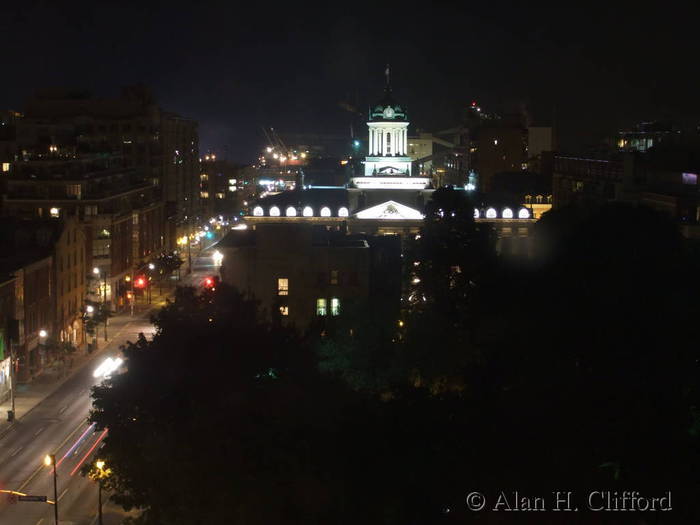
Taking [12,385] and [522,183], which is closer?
[12,385]

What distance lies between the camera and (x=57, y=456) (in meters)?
37.1

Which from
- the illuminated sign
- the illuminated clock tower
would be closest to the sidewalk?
the illuminated sign

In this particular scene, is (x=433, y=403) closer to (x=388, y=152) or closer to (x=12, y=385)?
(x=12, y=385)

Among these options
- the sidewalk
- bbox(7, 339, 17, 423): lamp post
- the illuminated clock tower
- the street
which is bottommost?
the sidewalk

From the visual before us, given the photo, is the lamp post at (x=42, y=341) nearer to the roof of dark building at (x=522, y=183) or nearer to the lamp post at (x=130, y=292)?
the lamp post at (x=130, y=292)

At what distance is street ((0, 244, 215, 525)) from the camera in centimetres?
3197

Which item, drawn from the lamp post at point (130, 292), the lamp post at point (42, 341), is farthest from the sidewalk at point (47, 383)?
the lamp post at point (130, 292)

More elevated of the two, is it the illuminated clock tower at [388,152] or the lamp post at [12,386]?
the illuminated clock tower at [388,152]

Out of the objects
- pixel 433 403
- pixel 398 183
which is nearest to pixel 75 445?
pixel 433 403

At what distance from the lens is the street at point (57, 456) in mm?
31969

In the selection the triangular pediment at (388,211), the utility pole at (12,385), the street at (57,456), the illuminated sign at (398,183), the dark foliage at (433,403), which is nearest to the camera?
the dark foliage at (433,403)

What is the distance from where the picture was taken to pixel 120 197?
75125 mm

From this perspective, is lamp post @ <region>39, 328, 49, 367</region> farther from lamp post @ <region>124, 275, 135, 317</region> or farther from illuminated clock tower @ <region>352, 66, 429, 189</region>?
illuminated clock tower @ <region>352, 66, 429, 189</region>

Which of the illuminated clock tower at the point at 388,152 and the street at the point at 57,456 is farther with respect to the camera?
the illuminated clock tower at the point at 388,152
